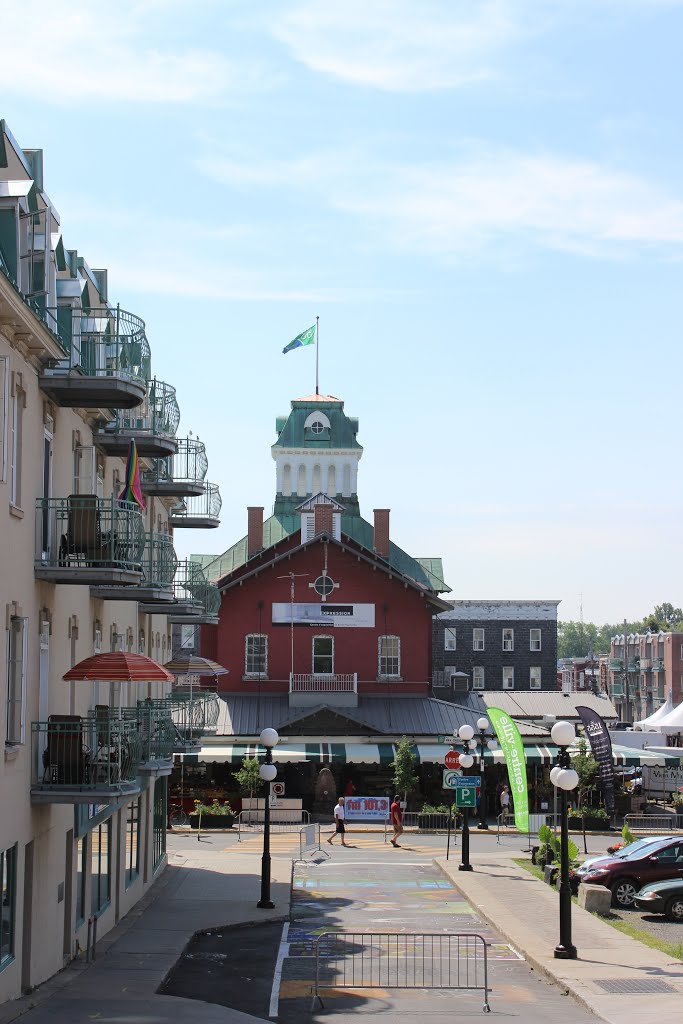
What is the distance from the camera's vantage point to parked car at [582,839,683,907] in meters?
29.0

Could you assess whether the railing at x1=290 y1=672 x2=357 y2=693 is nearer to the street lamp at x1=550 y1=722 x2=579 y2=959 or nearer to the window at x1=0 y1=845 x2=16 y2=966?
the street lamp at x1=550 y1=722 x2=579 y2=959

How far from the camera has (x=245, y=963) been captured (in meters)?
23.2

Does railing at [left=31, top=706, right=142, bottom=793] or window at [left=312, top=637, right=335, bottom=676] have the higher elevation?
window at [left=312, top=637, right=335, bottom=676]

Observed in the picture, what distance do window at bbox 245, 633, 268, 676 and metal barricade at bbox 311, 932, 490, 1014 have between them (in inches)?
1166

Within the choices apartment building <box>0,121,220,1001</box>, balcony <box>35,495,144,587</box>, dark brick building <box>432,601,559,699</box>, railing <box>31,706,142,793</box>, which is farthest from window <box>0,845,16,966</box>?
dark brick building <box>432,601,559,699</box>

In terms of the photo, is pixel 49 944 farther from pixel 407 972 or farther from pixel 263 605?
pixel 263 605

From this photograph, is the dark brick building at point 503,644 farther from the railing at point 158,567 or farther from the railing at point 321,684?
the railing at point 158,567

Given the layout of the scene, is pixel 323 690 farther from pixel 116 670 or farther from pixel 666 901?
pixel 116 670

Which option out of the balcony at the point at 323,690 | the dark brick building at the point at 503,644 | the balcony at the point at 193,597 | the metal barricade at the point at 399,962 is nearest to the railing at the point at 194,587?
the balcony at the point at 193,597

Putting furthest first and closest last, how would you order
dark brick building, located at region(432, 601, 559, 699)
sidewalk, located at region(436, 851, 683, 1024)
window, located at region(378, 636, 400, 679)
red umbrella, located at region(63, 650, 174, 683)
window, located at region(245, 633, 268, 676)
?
dark brick building, located at region(432, 601, 559, 699)
window, located at region(378, 636, 400, 679)
window, located at region(245, 633, 268, 676)
red umbrella, located at region(63, 650, 174, 683)
sidewalk, located at region(436, 851, 683, 1024)

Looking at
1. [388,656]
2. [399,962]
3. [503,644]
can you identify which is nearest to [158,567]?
[399,962]

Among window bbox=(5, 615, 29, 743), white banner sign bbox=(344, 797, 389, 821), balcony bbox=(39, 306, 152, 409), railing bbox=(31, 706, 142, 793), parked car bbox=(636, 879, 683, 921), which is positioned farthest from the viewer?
white banner sign bbox=(344, 797, 389, 821)

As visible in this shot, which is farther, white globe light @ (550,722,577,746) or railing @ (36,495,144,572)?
white globe light @ (550,722,577,746)

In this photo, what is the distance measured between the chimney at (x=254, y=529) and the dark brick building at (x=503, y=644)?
2543cm
